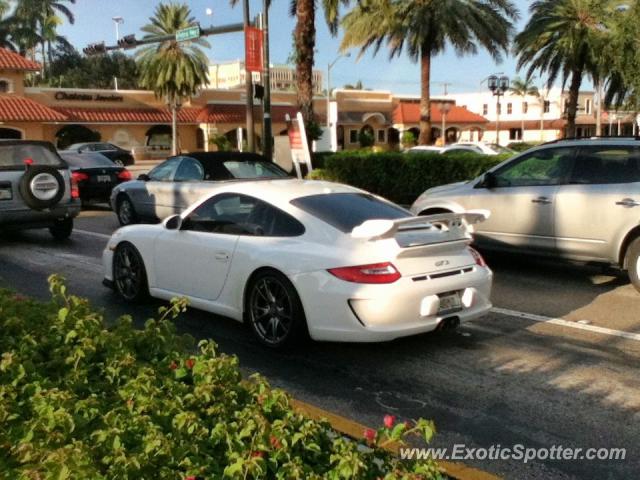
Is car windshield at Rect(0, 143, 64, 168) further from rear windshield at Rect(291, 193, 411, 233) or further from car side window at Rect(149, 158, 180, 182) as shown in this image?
rear windshield at Rect(291, 193, 411, 233)

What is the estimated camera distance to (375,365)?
5.59 meters

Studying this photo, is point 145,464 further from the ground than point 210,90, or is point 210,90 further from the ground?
point 210,90

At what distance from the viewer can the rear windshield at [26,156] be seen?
1164 cm

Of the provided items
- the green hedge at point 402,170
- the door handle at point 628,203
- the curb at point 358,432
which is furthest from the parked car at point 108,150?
the curb at point 358,432

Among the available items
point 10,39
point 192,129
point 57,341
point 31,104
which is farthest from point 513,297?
point 10,39

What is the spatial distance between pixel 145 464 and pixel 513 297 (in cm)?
628

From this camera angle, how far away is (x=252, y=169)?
12391 millimetres

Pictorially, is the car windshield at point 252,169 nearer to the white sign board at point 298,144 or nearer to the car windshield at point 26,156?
the car windshield at point 26,156

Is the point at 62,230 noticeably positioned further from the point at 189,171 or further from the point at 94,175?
the point at 94,175

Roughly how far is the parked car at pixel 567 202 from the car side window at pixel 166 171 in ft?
17.7

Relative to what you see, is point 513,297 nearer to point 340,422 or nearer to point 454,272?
point 454,272

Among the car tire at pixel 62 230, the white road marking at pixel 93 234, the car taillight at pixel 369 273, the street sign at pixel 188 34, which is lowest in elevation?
the white road marking at pixel 93 234

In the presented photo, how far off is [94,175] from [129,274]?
1068 cm

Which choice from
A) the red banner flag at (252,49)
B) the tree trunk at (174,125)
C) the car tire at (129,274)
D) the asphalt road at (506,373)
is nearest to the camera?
the asphalt road at (506,373)
